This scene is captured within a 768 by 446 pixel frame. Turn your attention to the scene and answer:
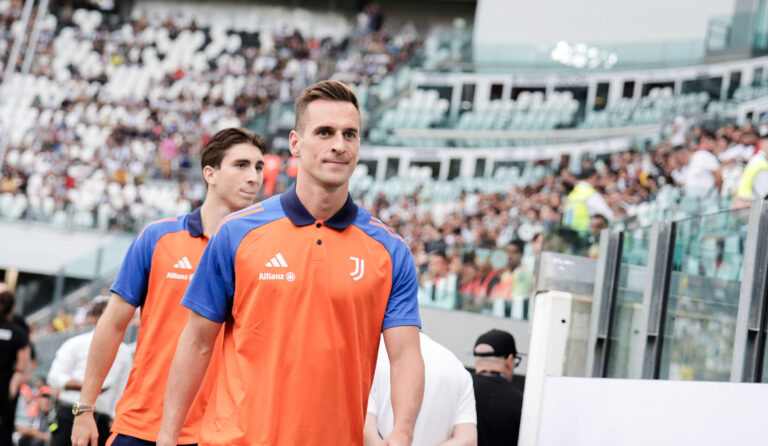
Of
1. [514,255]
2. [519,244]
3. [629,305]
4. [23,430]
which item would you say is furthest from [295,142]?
Result: [23,430]

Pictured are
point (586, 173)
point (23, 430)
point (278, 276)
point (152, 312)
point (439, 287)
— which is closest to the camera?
point (278, 276)

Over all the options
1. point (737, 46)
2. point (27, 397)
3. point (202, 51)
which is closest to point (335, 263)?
point (27, 397)

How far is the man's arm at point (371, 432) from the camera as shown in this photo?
15.3 ft

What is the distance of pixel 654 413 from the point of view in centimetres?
438

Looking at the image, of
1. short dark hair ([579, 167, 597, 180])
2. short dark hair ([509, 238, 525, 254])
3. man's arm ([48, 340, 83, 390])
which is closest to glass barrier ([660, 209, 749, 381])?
man's arm ([48, 340, 83, 390])

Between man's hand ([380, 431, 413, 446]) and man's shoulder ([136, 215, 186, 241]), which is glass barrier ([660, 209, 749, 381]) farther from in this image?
man's hand ([380, 431, 413, 446])

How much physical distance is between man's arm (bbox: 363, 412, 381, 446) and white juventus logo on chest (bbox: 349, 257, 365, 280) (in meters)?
1.63

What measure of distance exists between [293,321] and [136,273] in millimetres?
1623

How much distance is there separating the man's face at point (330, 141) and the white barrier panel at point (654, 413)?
161 cm

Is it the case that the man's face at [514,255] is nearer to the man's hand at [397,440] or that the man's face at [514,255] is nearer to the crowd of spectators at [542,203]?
the crowd of spectators at [542,203]

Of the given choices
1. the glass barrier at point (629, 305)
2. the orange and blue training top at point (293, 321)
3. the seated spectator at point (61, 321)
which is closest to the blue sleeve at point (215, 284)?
the orange and blue training top at point (293, 321)

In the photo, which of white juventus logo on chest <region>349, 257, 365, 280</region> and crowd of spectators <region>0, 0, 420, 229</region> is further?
crowd of spectators <region>0, 0, 420, 229</region>

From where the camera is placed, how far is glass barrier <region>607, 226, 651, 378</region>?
6879mm

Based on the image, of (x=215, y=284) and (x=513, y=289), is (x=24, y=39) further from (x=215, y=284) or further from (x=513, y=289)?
(x=215, y=284)
